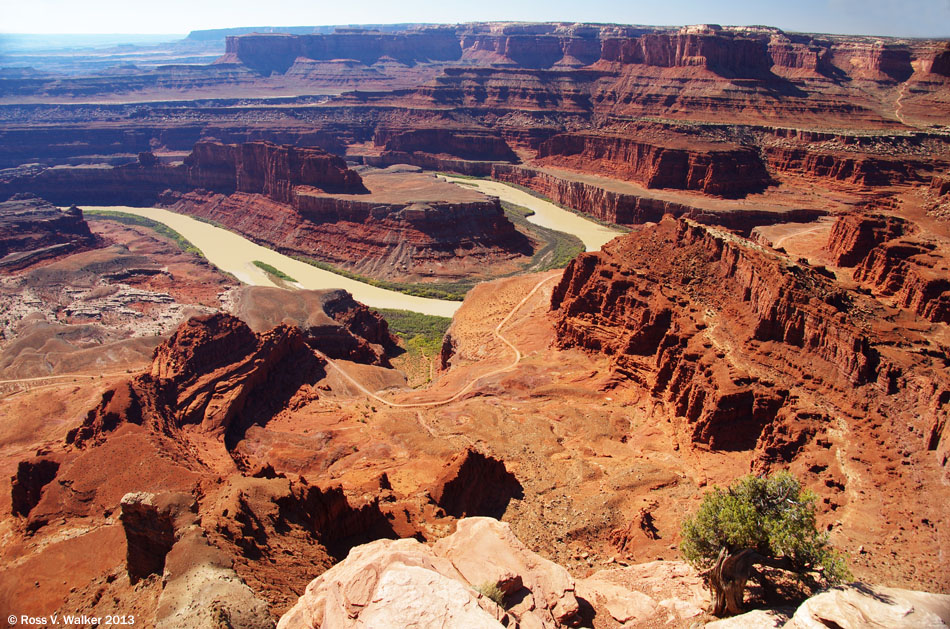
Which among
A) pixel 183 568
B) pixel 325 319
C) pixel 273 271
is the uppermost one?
pixel 183 568

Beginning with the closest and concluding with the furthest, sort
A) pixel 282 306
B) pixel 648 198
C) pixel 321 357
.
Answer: pixel 321 357 → pixel 282 306 → pixel 648 198

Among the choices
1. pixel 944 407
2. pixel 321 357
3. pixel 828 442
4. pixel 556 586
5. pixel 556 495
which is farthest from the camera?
pixel 321 357

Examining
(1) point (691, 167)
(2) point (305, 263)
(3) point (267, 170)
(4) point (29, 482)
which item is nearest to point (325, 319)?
(4) point (29, 482)

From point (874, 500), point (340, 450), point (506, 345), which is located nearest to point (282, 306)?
point (506, 345)

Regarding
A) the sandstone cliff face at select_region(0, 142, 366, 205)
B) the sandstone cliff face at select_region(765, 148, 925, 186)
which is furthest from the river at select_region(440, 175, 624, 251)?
the sandstone cliff face at select_region(765, 148, 925, 186)

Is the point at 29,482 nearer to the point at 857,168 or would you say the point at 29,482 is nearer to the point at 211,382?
the point at 211,382

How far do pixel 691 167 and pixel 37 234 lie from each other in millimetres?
97246

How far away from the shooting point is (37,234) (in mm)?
85250

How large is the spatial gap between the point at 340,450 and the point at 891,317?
95.1ft

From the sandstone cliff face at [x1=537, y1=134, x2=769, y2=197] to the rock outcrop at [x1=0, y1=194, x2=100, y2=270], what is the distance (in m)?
86.5

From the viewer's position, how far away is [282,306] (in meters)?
58.0

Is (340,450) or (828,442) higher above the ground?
(828,442)

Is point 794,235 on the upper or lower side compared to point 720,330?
lower

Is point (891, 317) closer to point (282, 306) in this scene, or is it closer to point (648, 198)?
point (282, 306)
